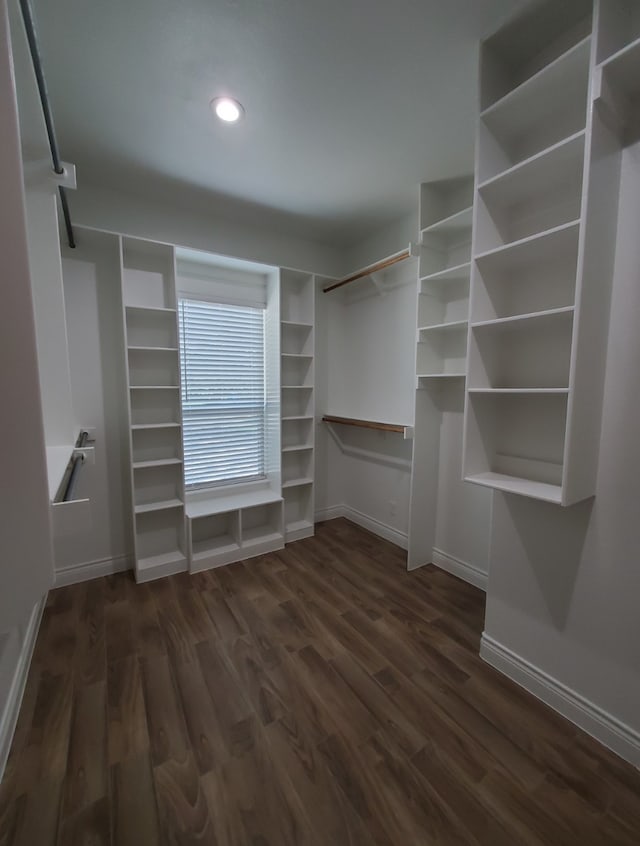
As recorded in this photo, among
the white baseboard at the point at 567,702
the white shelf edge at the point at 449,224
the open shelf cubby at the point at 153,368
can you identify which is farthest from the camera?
the open shelf cubby at the point at 153,368

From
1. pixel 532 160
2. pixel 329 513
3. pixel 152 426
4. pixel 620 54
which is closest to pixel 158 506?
pixel 152 426

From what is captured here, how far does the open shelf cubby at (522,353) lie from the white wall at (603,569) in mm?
200

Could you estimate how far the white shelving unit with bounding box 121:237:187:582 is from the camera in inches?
101

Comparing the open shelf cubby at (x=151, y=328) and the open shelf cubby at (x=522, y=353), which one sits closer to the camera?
the open shelf cubby at (x=522, y=353)

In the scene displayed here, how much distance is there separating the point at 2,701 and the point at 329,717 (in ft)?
4.36

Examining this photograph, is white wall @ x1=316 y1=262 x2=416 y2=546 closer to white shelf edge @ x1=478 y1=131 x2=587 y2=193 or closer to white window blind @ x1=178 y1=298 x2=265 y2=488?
white window blind @ x1=178 y1=298 x2=265 y2=488

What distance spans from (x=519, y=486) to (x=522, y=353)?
65 centimetres

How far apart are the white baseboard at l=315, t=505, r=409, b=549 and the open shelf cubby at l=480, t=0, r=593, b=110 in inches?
113

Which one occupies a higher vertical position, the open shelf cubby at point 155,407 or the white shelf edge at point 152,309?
the white shelf edge at point 152,309

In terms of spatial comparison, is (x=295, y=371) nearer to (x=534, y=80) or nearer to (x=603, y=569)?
(x=534, y=80)

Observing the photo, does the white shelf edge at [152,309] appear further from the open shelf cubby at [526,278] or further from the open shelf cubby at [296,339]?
the open shelf cubby at [526,278]

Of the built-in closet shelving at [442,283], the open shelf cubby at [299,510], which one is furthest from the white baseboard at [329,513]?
the built-in closet shelving at [442,283]

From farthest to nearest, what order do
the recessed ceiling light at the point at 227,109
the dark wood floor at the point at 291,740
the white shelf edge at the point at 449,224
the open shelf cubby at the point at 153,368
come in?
the open shelf cubby at the point at 153,368, the white shelf edge at the point at 449,224, the recessed ceiling light at the point at 227,109, the dark wood floor at the point at 291,740

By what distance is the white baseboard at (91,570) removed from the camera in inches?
99.9
